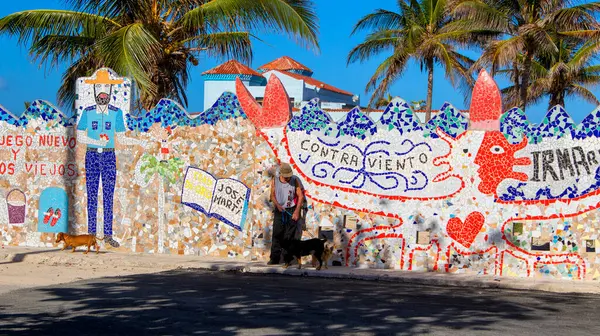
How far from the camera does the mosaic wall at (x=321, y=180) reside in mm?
12523

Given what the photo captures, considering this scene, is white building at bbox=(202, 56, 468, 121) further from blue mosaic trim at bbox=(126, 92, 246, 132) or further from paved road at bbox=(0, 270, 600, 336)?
paved road at bbox=(0, 270, 600, 336)

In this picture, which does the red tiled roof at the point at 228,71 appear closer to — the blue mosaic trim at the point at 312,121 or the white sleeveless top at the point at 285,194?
the blue mosaic trim at the point at 312,121

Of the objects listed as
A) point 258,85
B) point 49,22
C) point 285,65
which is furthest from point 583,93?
point 49,22

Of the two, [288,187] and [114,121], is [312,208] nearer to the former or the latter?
[288,187]

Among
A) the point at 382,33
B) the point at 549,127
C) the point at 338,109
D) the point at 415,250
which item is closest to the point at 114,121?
the point at 415,250

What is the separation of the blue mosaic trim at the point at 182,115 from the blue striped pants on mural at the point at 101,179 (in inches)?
29.6

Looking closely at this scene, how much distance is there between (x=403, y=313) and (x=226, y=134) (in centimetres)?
623

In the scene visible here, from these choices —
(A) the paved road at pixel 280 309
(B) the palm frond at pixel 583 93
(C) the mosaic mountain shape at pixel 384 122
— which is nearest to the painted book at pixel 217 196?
(C) the mosaic mountain shape at pixel 384 122

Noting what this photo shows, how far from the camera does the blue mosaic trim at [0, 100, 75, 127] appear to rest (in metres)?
15.4

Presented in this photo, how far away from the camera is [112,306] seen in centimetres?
901

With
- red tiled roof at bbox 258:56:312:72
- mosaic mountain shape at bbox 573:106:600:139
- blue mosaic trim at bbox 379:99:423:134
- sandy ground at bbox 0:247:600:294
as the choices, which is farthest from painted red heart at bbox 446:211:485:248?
red tiled roof at bbox 258:56:312:72

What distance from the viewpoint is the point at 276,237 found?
1331cm

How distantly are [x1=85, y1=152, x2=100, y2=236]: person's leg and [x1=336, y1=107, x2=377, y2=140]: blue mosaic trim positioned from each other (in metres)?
4.53

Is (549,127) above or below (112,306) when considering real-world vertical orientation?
above
